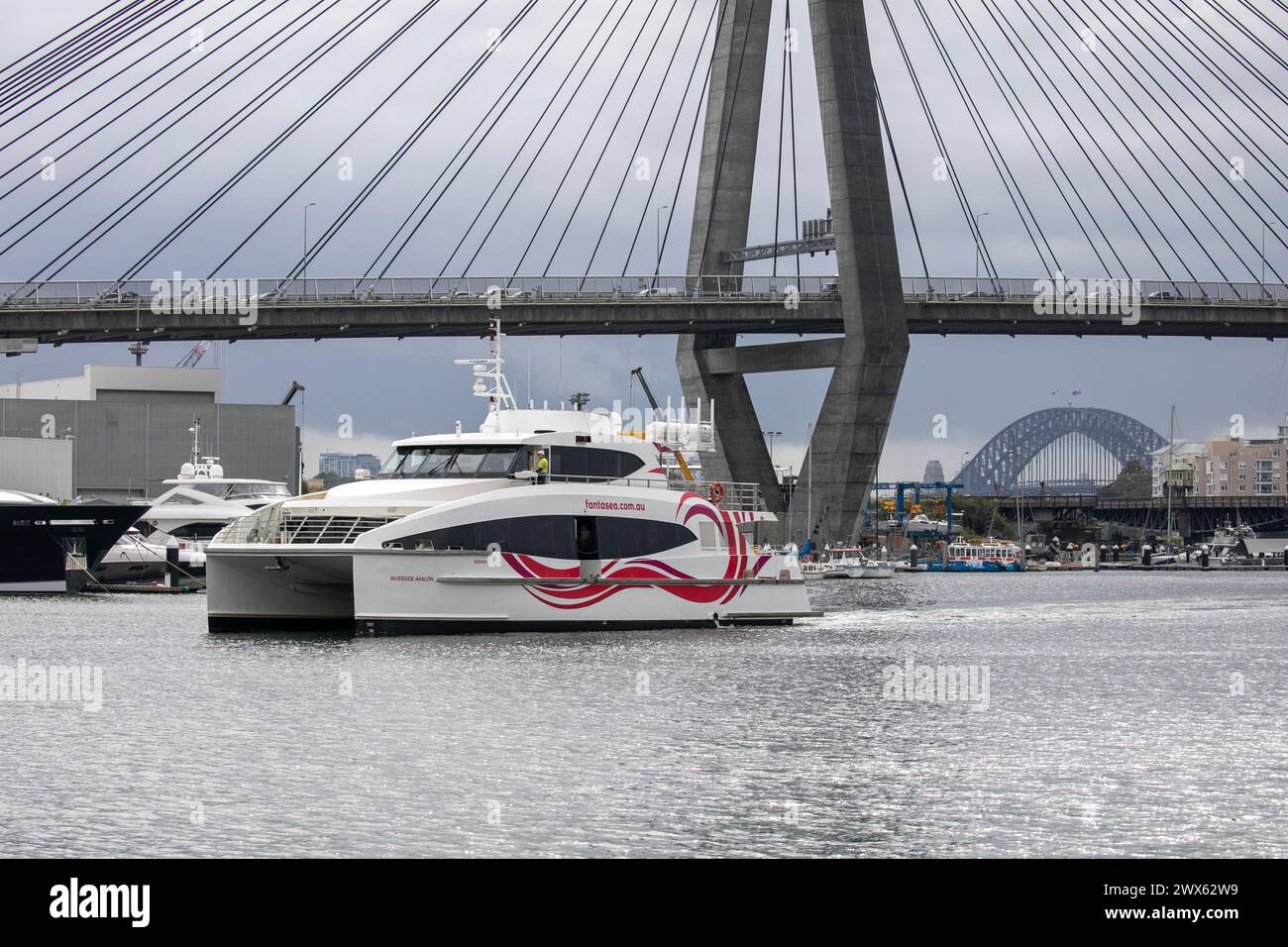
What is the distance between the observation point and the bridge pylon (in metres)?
70.9

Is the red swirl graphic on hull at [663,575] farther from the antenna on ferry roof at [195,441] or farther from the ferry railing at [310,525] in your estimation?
the antenna on ferry roof at [195,441]

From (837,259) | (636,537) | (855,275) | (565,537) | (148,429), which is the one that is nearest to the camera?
(565,537)

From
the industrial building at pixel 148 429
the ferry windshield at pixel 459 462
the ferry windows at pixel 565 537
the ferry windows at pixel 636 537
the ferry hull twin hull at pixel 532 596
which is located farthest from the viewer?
the industrial building at pixel 148 429

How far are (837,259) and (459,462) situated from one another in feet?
141

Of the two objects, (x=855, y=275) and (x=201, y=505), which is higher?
(x=855, y=275)

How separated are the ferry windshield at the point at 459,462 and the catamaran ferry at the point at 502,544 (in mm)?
28

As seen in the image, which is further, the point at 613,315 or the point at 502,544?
the point at 613,315

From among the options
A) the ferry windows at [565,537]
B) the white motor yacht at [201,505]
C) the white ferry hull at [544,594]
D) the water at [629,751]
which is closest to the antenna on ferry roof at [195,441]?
the white motor yacht at [201,505]

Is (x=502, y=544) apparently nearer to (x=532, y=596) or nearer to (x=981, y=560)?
(x=532, y=596)

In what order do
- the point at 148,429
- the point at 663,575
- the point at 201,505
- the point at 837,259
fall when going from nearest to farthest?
the point at 663,575 < the point at 201,505 < the point at 837,259 < the point at 148,429

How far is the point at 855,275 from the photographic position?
7269 cm

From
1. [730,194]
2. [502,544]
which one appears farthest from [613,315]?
[502,544]

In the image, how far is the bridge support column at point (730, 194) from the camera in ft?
243
